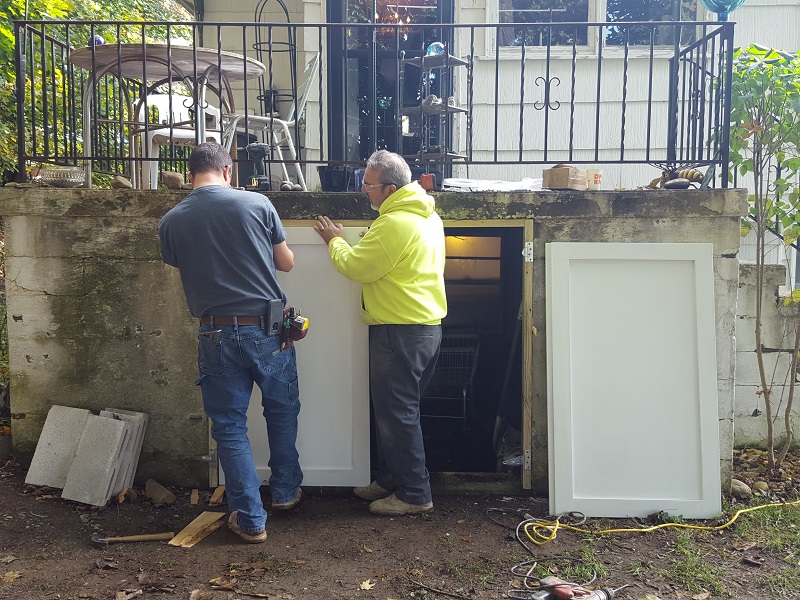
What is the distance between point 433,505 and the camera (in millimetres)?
4234

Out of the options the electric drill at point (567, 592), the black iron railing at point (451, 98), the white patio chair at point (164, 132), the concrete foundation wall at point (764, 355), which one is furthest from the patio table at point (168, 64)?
the concrete foundation wall at point (764, 355)

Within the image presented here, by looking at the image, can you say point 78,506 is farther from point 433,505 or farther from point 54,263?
point 433,505

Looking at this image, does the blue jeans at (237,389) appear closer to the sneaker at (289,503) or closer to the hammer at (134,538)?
the sneaker at (289,503)

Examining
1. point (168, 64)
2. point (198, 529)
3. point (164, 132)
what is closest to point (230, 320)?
point (198, 529)

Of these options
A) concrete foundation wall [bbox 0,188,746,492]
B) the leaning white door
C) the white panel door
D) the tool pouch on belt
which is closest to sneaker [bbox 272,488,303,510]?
the leaning white door

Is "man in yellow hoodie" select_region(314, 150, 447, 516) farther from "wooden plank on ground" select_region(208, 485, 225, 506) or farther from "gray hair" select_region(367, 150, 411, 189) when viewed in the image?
"wooden plank on ground" select_region(208, 485, 225, 506)

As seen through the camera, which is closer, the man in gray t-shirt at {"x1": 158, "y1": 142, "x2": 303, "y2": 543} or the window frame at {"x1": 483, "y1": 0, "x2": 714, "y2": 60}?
the man in gray t-shirt at {"x1": 158, "y1": 142, "x2": 303, "y2": 543}

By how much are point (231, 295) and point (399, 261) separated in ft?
2.95

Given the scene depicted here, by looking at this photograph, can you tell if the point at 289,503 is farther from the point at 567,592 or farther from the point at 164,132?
the point at 164,132

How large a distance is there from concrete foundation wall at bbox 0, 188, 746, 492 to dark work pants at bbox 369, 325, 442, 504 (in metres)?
0.80

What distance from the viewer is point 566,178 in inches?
167

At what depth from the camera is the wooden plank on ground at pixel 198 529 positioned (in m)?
3.66

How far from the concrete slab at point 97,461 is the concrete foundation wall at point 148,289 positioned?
251 mm

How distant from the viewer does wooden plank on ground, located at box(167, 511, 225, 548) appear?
366cm
